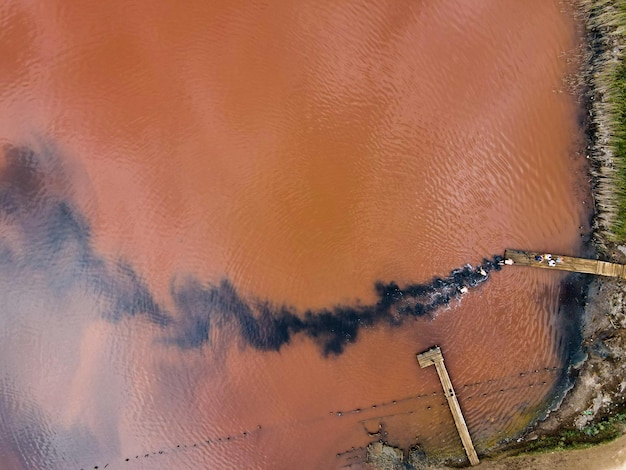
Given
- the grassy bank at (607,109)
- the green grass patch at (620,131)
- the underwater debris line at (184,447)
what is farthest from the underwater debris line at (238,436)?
the green grass patch at (620,131)

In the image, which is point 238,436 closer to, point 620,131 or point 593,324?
point 593,324

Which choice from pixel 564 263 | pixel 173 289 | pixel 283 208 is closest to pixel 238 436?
pixel 173 289

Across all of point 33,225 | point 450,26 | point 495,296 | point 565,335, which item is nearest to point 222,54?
point 450,26

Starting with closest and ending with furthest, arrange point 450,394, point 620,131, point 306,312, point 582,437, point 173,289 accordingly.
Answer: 1. point 620,131
2. point 582,437
3. point 450,394
4. point 306,312
5. point 173,289

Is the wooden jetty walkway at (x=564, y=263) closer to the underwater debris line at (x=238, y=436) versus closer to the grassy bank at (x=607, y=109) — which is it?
the grassy bank at (x=607, y=109)

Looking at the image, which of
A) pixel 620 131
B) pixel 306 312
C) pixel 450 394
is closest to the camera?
pixel 620 131

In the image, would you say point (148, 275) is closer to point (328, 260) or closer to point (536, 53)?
point (328, 260)

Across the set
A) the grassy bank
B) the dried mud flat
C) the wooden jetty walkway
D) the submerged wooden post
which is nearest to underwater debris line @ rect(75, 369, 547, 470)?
the submerged wooden post
